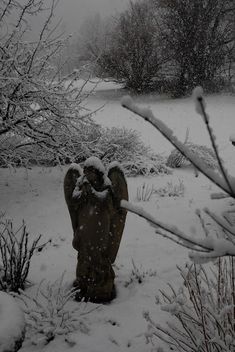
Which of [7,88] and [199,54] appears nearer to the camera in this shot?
[7,88]

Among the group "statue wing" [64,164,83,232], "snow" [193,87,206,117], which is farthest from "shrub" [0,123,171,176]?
"snow" [193,87,206,117]

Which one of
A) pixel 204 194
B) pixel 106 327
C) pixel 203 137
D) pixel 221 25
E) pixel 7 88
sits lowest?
pixel 106 327

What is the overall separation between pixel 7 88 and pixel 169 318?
4.06 meters

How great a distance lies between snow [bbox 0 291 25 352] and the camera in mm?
2021

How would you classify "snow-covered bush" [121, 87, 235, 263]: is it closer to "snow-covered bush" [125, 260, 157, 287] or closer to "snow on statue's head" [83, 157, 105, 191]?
"snow on statue's head" [83, 157, 105, 191]

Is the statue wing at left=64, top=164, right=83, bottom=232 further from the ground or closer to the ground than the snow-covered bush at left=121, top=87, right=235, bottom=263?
closer to the ground

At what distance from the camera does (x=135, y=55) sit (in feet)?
54.0

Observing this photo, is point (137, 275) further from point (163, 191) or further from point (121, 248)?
point (163, 191)

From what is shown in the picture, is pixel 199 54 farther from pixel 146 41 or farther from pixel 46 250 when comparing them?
pixel 46 250

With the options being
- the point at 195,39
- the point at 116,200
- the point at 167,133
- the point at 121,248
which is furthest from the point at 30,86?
the point at 195,39

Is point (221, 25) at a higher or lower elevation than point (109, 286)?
higher

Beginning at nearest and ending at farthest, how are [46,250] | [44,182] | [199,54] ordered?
[46,250] → [44,182] → [199,54]

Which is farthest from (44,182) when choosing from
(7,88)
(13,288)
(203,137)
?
(203,137)

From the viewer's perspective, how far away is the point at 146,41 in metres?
16.5
